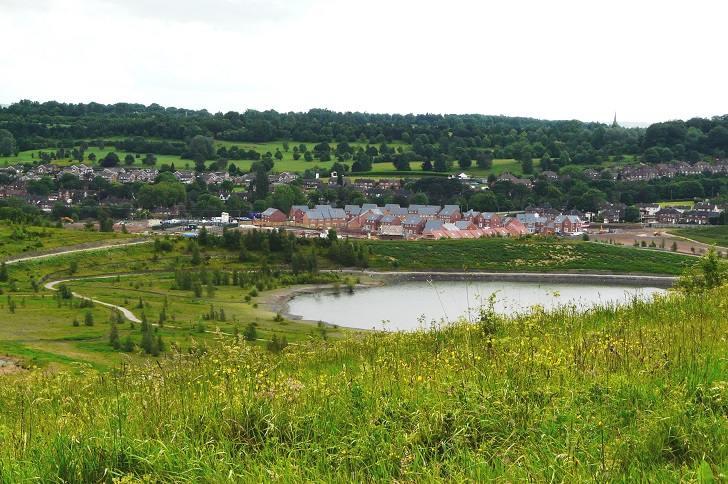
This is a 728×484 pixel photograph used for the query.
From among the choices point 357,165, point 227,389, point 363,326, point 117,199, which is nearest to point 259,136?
point 357,165

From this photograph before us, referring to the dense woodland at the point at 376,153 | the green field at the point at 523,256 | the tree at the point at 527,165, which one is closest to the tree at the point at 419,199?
the dense woodland at the point at 376,153

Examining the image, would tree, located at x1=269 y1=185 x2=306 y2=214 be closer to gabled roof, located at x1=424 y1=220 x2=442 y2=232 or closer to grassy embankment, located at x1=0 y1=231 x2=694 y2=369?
gabled roof, located at x1=424 y1=220 x2=442 y2=232

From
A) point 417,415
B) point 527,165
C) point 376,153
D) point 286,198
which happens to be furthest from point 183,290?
point 376,153

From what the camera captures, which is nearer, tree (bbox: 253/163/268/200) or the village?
the village

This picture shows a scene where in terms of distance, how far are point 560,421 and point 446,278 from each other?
47.1m

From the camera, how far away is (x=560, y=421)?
3.56m

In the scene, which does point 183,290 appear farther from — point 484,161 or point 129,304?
point 484,161

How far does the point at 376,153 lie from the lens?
110 metres

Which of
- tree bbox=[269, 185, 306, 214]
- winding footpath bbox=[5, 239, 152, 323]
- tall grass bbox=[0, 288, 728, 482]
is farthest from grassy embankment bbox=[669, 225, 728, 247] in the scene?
tall grass bbox=[0, 288, 728, 482]

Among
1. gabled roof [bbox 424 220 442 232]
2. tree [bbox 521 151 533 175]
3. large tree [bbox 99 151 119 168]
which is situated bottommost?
gabled roof [bbox 424 220 442 232]

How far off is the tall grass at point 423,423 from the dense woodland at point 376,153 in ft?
248

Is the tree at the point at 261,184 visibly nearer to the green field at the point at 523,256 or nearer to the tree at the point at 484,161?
the green field at the point at 523,256

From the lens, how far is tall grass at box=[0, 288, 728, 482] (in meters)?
3.18

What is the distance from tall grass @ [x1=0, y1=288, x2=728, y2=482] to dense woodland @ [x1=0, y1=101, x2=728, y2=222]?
75524 mm
